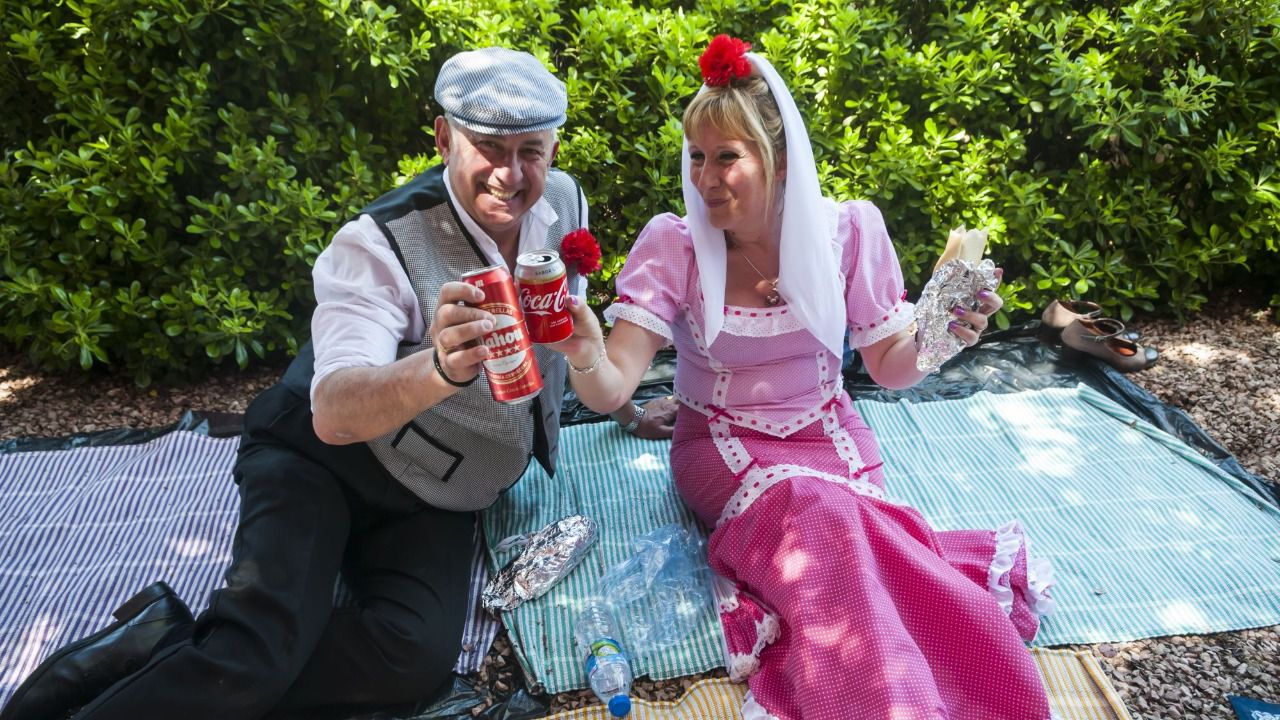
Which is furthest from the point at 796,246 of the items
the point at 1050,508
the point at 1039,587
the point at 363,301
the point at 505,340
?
the point at 1050,508

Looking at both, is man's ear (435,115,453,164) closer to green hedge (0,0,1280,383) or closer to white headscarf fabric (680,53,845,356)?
white headscarf fabric (680,53,845,356)

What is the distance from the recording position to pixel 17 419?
3990 millimetres

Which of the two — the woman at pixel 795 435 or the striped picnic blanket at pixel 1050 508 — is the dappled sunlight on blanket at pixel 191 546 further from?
the woman at pixel 795 435

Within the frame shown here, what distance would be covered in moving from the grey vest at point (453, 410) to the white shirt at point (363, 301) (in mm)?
33

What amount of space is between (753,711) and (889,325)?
4.20ft

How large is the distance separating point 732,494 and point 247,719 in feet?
5.10

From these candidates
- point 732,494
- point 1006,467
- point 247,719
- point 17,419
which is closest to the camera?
point 247,719

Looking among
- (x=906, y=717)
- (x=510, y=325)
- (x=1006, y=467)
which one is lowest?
(x=1006, y=467)

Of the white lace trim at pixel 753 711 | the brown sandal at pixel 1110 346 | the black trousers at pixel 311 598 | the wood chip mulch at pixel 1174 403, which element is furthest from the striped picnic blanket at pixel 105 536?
the brown sandal at pixel 1110 346

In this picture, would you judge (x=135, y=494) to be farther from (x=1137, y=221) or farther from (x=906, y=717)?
(x=1137, y=221)

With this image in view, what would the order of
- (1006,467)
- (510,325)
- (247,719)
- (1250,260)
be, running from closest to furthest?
1. (510,325)
2. (247,719)
3. (1006,467)
4. (1250,260)

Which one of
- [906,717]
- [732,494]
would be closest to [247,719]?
[732,494]

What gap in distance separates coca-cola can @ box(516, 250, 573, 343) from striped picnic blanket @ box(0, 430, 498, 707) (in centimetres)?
128

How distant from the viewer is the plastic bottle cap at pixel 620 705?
2.54 meters
